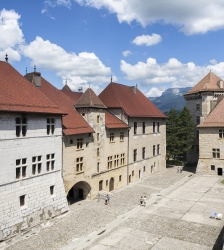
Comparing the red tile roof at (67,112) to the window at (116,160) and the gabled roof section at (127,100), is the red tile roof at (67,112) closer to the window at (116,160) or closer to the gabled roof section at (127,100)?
the window at (116,160)

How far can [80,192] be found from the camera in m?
33.8

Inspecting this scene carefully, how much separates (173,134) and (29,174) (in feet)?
127

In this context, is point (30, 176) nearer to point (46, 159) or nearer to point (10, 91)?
point (46, 159)

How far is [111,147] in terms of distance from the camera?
124ft

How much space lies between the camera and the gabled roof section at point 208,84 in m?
57.4

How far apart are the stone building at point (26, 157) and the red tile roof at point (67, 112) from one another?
2.91m

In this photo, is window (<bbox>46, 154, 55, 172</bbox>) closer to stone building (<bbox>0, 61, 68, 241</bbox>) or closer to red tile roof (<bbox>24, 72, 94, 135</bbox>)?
stone building (<bbox>0, 61, 68, 241</bbox>)

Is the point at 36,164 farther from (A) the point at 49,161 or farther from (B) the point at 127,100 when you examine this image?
(B) the point at 127,100

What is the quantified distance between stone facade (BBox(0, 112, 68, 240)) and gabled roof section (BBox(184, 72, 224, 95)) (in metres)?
40.5

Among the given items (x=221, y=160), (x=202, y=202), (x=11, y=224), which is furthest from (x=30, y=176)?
(x=221, y=160)

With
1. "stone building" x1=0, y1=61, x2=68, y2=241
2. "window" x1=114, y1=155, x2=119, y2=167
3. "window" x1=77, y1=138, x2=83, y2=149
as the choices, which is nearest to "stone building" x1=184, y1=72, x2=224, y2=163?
"window" x1=114, y1=155, x2=119, y2=167

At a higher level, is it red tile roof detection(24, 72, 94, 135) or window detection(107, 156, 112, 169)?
red tile roof detection(24, 72, 94, 135)

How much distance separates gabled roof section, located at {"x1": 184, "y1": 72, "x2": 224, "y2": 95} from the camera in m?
57.4

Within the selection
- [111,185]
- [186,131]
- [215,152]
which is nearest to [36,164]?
[111,185]
